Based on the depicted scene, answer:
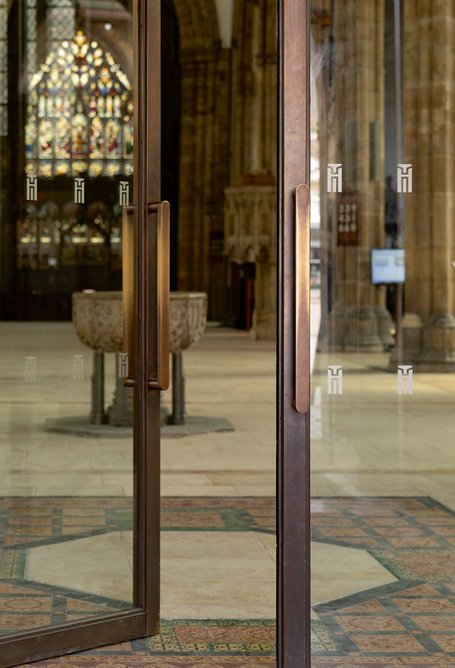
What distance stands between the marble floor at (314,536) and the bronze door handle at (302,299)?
0.28 m

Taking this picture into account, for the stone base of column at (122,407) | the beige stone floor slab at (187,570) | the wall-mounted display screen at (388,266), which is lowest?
the beige stone floor slab at (187,570)

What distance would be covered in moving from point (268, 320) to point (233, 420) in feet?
36.7

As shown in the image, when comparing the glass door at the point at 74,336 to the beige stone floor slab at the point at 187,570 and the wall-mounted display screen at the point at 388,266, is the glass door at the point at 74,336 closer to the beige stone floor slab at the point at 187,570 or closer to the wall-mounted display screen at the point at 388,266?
the beige stone floor slab at the point at 187,570

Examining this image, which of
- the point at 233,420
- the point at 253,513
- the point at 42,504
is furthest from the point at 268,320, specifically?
the point at 42,504

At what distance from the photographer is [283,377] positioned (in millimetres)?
3203

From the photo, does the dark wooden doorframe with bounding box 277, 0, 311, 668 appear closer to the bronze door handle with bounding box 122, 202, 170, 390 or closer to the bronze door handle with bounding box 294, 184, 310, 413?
the bronze door handle with bounding box 294, 184, 310, 413

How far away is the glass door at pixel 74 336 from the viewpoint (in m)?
3.77

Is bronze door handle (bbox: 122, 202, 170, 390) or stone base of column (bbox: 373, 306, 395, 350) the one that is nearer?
bronze door handle (bbox: 122, 202, 170, 390)

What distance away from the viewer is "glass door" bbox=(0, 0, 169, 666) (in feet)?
12.4

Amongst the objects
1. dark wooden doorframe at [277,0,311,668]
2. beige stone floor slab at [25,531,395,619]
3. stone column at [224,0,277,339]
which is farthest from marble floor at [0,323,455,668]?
stone column at [224,0,277,339]

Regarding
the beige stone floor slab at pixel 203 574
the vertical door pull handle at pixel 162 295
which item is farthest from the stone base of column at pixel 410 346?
the vertical door pull handle at pixel 162 295

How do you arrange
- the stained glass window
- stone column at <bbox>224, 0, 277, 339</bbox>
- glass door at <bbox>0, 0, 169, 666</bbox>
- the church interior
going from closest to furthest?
the church interior → glass door at <bbox>0, 0, 169, 666</bbox> → the stained glass window → stone column at <bbox>224, 0, 277, 339</bbox>

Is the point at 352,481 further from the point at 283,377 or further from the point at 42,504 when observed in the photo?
the point at 42,504

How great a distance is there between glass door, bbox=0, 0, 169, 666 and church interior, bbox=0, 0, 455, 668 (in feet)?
0.05
